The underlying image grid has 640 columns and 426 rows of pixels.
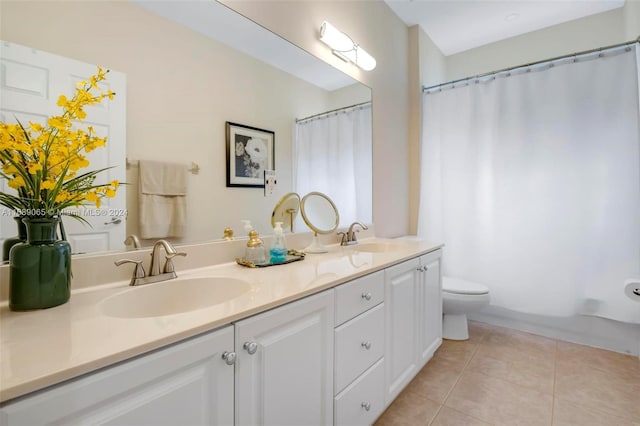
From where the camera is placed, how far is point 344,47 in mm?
1938

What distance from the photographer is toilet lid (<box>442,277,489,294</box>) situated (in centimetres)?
222

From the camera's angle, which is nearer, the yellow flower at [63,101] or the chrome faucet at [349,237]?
the yellow flower at [63,101]

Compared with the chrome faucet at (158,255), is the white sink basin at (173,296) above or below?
below

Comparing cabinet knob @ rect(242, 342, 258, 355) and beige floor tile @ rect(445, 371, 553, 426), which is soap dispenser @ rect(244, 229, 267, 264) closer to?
cabinet knob @ rect(242, 342, 258, 355)

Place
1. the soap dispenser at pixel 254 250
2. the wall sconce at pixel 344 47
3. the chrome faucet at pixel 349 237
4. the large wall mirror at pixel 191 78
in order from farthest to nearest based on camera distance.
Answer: the chrome faucet at pixel 349 237
the wall sconce at pixel 344 47
the soap dispenser at pixel 254 250
the large wall mirror at pixel 191 78

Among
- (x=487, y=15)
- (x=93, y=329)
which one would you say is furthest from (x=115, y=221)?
(x=487, y=15)

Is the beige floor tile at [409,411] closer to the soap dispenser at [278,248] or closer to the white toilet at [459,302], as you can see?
the white toilet at [459,302]

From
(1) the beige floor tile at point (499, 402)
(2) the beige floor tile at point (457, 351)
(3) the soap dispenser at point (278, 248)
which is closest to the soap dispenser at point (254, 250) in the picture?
(3) the soap dispenser at point (278, 248)

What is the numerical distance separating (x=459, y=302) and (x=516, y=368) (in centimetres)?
50

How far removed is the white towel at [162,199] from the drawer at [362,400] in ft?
2.93

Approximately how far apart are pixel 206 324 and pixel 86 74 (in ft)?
2.85

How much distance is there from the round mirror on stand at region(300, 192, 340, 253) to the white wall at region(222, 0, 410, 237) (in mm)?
532

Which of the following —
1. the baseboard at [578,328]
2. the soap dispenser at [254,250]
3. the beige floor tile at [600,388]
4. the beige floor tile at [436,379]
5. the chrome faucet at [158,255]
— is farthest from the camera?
the baseboard at [578,328]

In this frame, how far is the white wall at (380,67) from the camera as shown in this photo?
171 cm
